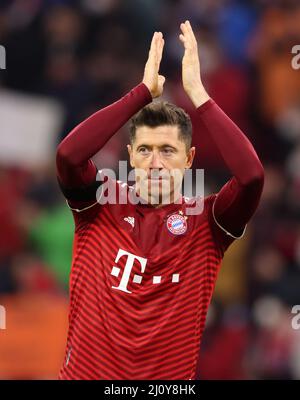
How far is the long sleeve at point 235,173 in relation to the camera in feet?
15.5

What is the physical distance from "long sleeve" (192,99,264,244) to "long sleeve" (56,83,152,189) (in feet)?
1.01

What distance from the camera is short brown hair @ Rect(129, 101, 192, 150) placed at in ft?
16.1

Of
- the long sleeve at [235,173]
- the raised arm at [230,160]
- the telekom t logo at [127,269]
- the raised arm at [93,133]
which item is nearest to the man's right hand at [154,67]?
the raised arm at [93,133]

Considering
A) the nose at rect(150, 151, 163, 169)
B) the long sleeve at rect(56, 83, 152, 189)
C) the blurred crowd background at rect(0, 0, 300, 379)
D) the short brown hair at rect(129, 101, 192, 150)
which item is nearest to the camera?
the long sleeve at rect(56, 83, 152, 189)

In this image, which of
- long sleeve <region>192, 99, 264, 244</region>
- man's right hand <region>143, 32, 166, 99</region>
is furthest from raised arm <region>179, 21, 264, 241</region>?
man's right hand <region>143, 32, 166, 99</region>

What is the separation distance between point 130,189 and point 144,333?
2.38ft

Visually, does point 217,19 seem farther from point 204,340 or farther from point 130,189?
point 130,189

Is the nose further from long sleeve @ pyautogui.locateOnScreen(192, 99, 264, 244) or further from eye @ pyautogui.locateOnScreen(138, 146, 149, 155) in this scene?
long sleeve @ pyautogui.locateOnScreen(192, 99, 264, 244)

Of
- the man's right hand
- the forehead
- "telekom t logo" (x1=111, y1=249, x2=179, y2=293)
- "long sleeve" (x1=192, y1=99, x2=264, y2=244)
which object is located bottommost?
"telekom t logo" (x1=111, y1=249, x2=179, y2=293)

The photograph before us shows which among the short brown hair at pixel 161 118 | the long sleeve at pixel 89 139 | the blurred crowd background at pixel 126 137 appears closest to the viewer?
the long sleeve at pixel 89 139

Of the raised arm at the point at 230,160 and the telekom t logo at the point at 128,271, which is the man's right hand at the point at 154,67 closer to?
the raised arm at the point at 230,160

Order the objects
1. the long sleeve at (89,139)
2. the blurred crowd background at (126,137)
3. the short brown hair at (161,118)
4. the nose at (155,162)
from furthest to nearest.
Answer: the blurred crowd background at (126,137), the short brown hair at (161,118), the nose at (155,162), the long sleeve at (89,139)

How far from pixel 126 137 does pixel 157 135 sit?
4642 millimetres

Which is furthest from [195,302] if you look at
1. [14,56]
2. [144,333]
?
[14,56]
